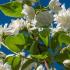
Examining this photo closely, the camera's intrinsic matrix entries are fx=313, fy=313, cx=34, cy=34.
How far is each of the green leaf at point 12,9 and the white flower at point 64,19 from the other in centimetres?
17

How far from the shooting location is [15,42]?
0.99m

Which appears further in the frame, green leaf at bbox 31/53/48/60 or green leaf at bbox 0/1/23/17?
green leaf at bbox 0/1/23/17

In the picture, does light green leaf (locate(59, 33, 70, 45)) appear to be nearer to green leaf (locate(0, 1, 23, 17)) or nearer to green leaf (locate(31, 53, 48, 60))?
green leaf (locate(31, 53, 48, 60))

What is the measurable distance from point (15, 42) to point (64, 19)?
0.60ft

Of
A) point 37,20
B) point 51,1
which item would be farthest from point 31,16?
point 51,1

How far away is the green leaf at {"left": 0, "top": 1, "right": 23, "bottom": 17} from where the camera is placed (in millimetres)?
1030

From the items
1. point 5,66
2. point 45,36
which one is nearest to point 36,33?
point 45,36

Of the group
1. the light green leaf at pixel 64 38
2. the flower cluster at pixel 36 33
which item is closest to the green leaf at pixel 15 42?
the flower cluster at pixel 36 33

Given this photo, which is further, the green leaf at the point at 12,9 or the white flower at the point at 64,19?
the green leaf at the point at 12,9

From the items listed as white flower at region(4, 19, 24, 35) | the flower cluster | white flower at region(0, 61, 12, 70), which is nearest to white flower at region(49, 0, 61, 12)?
the flower cluster

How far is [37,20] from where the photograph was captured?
0.90 meters

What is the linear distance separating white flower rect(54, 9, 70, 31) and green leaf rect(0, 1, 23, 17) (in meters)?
0.17

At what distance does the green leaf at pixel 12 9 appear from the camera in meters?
1.03

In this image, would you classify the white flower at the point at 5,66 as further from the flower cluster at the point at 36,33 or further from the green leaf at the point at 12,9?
the green leaf at the point at 12,9
